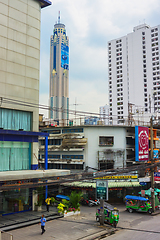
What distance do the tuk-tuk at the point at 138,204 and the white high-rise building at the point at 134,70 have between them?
7272 cm

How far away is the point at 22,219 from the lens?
2323 cm

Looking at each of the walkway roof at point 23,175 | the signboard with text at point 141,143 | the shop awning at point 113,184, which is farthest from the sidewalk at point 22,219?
the signboard with text at point 141,143

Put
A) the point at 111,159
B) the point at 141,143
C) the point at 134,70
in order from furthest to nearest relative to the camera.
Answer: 1. the point at 134,70
2. the point at 141,143
3. the point at 111,159

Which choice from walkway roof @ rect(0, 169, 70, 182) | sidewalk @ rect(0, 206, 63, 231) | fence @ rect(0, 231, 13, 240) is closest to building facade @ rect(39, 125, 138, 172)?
sidewalk @ rect(0, 206, 63, 231)

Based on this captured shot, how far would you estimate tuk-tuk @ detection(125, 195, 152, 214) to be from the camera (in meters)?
28.1

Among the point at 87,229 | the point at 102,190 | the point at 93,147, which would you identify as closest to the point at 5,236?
the point at 87,229

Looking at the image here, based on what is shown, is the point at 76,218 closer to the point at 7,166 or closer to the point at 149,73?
the point at 7,166

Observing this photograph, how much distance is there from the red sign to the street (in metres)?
13.8

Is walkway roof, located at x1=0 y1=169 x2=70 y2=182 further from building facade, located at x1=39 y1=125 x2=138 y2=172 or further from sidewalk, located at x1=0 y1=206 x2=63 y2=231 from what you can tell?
building facade, located at x1=39 y1=125 x2=138 y2=172

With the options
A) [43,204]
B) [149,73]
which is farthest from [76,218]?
[149,73]

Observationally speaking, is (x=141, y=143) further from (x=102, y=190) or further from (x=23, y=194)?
(x=23, y=194)

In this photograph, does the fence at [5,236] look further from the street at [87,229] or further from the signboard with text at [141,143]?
the signboard with text at [141,143]

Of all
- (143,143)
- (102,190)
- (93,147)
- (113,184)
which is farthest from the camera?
(143,143)

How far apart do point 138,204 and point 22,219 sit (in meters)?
13.5
